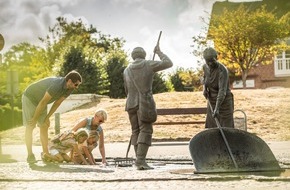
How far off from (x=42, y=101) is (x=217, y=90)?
2930mm

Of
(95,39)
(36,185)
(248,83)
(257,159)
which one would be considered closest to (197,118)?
(257,159)

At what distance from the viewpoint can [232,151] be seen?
10367 millimetres

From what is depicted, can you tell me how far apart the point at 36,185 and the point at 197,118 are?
1863 centimetres

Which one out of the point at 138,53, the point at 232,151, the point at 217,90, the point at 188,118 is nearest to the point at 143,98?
the point at 138,53

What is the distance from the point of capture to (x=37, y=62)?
→ 59656 millimetres

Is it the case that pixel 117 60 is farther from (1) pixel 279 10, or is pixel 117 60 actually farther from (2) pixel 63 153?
(2) pixel 63 153

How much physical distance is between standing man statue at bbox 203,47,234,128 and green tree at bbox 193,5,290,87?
35047 millimetres

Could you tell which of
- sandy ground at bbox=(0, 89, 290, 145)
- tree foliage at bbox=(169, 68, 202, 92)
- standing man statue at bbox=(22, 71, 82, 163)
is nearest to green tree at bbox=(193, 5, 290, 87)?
tree foliage at bbox=(169, 68, 202, 92)

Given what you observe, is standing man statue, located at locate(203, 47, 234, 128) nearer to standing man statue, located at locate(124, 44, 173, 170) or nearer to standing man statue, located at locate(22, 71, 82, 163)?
standing man statue, located at locate(124, 44, 173, 170)

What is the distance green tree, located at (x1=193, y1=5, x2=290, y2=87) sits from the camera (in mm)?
46000

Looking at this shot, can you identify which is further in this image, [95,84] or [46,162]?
[95,84]

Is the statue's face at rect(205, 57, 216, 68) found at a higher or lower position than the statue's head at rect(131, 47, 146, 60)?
lower

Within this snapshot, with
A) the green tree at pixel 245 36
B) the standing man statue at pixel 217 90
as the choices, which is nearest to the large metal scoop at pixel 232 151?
the standing man statue at pixel 217 90

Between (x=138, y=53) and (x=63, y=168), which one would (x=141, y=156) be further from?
(x=138, y=53)
